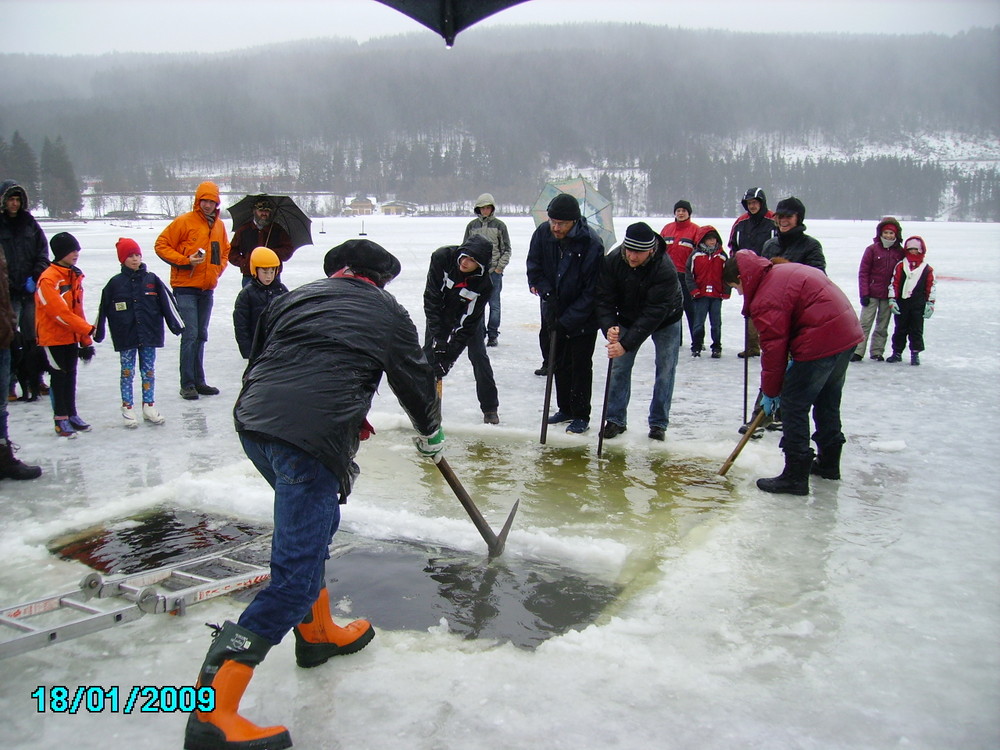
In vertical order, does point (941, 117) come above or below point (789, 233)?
above

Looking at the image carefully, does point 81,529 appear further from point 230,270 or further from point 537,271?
point 230,270

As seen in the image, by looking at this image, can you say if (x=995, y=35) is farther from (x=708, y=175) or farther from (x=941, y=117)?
(x=708, y=175)

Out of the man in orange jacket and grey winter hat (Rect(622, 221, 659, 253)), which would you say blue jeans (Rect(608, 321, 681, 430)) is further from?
the man in orange jacket

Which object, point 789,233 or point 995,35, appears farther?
point 995,35

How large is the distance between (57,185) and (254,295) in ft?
198

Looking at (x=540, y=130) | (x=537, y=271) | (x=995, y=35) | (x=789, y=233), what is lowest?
(x=537, y=271)

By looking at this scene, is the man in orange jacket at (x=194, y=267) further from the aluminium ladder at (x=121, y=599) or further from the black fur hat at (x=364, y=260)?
the black fur hat at (x=364, y=260)

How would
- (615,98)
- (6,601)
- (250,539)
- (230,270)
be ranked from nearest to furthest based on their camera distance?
(6,601) < (250,539) < (230,270) < (615,98)

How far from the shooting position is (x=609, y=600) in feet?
11.0

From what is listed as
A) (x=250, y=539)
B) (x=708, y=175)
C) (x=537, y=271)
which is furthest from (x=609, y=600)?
(x=708, y=175)

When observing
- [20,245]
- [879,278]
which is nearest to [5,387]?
[20,245]

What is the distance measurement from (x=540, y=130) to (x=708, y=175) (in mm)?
53294

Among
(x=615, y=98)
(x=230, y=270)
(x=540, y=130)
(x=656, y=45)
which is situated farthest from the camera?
(x=656, y=45)

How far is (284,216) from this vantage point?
7684mm
